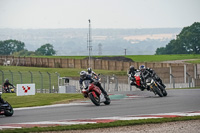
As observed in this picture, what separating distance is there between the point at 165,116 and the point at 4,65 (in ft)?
253

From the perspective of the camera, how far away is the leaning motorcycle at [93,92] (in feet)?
74.2

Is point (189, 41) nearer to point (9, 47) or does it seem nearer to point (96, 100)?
point (9, 47)

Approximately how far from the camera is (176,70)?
161 feet

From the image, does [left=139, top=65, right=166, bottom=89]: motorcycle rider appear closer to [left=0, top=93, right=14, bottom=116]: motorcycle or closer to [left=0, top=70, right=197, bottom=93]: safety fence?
[left=0, top=93, right=14, bottom=116]: motorcycle

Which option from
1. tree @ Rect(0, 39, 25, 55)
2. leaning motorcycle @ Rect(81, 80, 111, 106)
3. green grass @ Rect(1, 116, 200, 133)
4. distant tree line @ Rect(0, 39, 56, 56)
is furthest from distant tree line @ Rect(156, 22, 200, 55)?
green grass @ Rect(1, 116, 200, 133)

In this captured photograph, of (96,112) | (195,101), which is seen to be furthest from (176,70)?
(96,112)

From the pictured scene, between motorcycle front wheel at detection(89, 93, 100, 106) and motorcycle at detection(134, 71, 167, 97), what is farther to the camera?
motorcycle at detection(134, 71, 167, 97)

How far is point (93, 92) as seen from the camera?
22625 millimetres

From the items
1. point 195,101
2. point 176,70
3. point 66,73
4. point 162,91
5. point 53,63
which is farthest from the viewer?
point 53,63

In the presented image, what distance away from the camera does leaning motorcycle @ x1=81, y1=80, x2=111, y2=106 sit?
22.6 m

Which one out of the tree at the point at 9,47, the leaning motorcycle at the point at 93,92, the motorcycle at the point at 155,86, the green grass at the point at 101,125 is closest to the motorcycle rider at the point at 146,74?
the motorcycle at the point at 155,86

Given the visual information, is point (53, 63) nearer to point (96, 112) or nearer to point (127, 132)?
point (96, 112)

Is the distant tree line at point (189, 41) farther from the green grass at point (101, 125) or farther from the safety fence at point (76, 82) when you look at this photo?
the green grass at point (101, 125)

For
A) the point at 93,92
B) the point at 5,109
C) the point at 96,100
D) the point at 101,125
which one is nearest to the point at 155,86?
the point at 96,100
